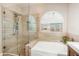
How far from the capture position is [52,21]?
1935 mm

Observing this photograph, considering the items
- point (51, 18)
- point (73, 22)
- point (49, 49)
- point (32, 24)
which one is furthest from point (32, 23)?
point (73, 22)

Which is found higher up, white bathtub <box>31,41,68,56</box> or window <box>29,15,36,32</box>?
window <box>29,15,36,32</box>

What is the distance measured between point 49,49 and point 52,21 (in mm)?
442

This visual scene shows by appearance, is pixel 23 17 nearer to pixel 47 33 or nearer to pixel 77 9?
pixel 47 33

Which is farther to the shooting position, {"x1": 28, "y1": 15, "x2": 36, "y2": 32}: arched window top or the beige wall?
{"x1": 28, "y1": 15, "x2": 36, "y2": 32}: arched window top

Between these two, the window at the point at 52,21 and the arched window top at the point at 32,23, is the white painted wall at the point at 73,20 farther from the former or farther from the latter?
the arched window top at the point at 32,23

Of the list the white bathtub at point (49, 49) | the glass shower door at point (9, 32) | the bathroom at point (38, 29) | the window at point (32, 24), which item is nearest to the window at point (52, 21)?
the bathroom at point (38, 29)

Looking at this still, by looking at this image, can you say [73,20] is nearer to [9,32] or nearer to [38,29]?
[38,29]

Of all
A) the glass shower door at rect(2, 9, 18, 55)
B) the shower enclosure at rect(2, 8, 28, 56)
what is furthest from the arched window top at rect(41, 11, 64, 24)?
the glass shower door at rect(2, 9, 18, 55)

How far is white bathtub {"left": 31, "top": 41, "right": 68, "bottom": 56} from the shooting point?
1.83m

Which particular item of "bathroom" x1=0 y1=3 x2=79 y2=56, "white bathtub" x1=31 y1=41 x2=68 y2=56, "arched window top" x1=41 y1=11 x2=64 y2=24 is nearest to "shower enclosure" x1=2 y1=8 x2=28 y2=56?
"bathroom" x1=0 y1=3 x2=79 y2=56

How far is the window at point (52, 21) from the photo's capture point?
1.92 metres

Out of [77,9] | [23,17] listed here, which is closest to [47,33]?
[23,17]

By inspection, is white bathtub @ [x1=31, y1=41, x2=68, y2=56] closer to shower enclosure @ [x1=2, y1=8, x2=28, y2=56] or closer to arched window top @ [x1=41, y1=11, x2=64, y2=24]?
shower enclosure @ [x1=2, y1=8, x2=28, y2=56]
